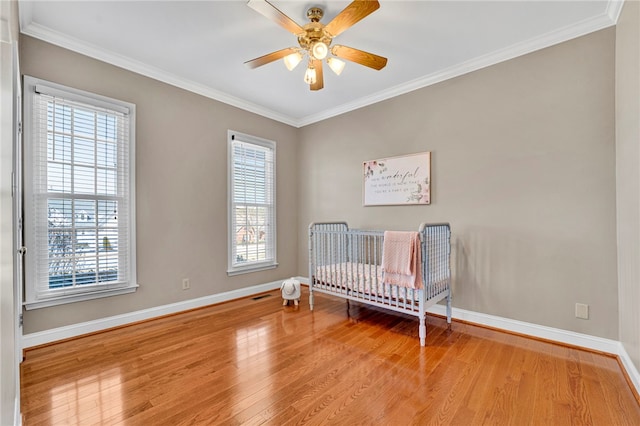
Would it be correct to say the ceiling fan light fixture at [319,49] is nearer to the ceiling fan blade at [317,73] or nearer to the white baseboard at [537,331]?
the ceiling fan blade at [317,73]

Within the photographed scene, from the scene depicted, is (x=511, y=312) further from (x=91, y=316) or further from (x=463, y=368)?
(x=91, y=316)

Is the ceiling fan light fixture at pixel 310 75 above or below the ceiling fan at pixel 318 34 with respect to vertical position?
below

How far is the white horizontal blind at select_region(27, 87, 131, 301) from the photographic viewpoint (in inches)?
91.4

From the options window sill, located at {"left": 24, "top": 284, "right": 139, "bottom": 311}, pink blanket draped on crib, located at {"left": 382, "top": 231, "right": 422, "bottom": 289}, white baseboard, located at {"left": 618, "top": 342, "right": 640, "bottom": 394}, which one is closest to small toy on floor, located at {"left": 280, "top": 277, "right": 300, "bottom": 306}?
pink blanket draped on crib, located at {"left": 382, "top": 231, "right": 422, "bottom": 289}

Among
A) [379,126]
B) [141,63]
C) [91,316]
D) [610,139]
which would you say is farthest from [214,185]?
[610,139]

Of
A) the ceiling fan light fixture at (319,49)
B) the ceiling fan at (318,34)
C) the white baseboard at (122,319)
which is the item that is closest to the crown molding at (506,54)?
the ceiling fan at (318,34)

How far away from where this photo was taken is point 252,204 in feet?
12.7

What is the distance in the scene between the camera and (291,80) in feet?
10.4

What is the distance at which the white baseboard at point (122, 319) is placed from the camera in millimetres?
2332

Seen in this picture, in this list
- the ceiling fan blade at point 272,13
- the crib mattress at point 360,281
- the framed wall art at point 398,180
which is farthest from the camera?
the framed wall art at point 398,180

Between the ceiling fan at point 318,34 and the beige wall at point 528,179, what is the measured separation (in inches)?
46.7

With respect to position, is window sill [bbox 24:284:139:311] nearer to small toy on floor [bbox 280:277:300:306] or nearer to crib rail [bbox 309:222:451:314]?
small toy on floor [bbox 280:277:300:306]

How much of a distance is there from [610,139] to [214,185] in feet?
12.0

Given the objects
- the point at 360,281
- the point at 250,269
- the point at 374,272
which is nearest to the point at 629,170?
the point at 374,272
